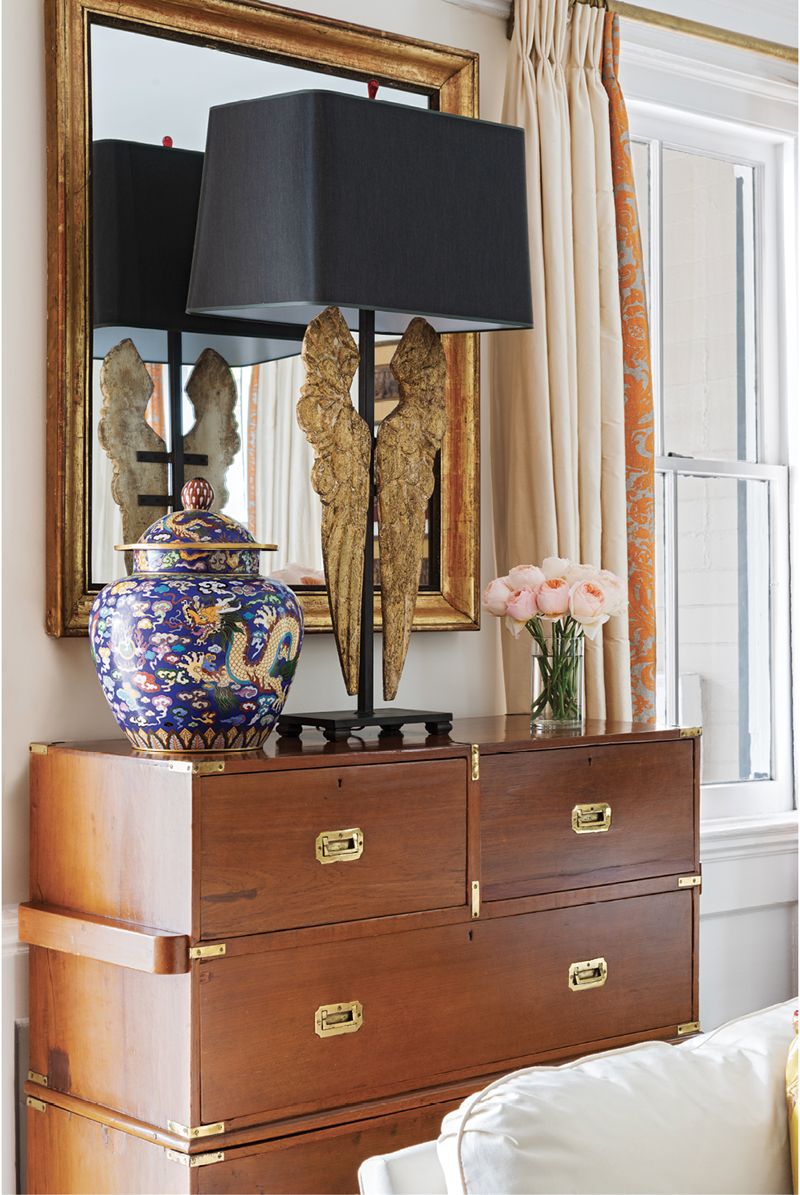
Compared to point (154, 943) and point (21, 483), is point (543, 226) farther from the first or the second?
point (154, 943)

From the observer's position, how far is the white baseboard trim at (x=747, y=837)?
332cm

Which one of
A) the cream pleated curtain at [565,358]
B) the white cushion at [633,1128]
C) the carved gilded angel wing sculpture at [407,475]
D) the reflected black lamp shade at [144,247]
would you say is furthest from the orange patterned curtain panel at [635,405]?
the white cushion at [633,1128]

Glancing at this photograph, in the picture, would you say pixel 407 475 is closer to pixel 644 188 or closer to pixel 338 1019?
pixel 338 1019

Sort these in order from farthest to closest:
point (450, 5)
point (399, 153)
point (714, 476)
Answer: point (714, 476) → point (450, 5) → point (399, 153)

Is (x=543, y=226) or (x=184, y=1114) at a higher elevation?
(x=543, y=226)

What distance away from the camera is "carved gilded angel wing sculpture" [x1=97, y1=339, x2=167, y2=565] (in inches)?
93.3

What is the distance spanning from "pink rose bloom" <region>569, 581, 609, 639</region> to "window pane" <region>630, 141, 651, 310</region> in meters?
1.15

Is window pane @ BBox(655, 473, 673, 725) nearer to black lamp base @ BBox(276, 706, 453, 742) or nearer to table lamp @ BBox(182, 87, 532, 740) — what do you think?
table lamp @ BBox(182, 87, 532, 740)

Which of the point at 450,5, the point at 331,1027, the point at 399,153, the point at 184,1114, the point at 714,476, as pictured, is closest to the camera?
the point at 184,1114

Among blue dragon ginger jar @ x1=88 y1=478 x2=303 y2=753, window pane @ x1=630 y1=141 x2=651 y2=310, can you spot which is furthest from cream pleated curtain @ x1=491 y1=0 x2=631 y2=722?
blue dragon ginger jar @ x1=88 y1=478 x2=303 y2=753

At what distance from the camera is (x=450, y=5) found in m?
2.90

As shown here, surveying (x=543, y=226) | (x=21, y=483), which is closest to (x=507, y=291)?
(x=543, y=226)

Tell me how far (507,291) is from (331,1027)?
1193mm

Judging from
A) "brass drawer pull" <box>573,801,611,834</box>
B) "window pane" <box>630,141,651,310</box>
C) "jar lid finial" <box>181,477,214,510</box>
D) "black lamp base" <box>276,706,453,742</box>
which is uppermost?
"window pane" <box>630,141,651,310</box>
